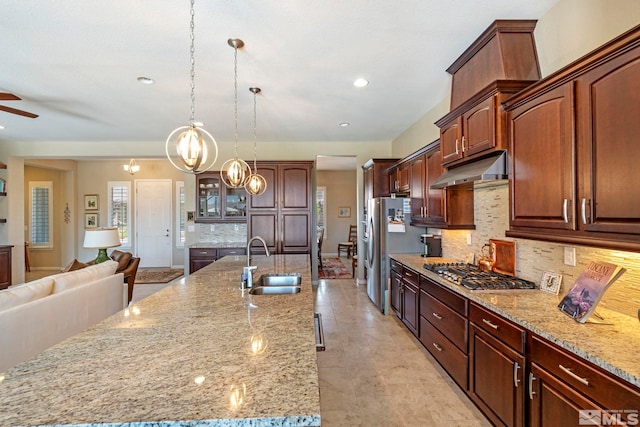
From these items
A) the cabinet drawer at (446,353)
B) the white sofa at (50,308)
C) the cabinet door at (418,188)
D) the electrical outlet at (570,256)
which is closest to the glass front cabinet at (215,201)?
the white sofa at (50,308)

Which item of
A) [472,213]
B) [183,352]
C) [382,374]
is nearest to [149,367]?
[183,352]

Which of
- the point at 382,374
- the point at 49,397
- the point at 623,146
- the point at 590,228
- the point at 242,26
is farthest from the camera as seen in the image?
the point at 382,374

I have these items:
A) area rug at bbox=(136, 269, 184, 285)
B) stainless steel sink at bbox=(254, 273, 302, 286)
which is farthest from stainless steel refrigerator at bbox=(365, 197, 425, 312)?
area rug at bbox=(136, 269, 184, 285)

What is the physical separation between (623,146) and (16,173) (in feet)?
28.1

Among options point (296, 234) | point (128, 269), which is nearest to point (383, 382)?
point (296, 234)

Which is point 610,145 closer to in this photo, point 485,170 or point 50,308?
point 485,170

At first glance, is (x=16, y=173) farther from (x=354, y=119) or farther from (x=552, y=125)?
(x=552, y=125)

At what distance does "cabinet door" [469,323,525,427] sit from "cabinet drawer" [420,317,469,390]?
0.10m

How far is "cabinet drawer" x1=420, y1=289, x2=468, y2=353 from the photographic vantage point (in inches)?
91.7

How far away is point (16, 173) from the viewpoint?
610 centimetres

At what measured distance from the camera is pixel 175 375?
41.0 inches

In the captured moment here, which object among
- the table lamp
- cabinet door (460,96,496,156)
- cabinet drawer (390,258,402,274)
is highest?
cabinet door (460,96,496,156)

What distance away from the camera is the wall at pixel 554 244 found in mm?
1658

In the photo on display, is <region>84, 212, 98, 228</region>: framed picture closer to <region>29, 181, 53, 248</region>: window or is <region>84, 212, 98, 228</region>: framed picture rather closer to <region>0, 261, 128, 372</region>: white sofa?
<region>29, 181, 53, 248</region>: window
